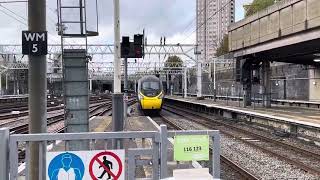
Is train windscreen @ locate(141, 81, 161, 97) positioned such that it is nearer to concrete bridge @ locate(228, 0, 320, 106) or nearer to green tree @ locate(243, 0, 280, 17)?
concrete bridge @ locate(228, 0, 320, 106)

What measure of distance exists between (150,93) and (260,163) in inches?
999

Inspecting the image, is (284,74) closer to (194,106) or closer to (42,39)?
(194,106)

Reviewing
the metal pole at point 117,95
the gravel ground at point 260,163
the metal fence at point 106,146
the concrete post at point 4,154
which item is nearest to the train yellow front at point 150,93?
the gravel ground at point 260,163

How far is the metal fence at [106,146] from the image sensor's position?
600cm

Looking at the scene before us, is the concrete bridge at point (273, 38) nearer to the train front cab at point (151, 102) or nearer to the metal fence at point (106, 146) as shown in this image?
the train front cab at point (151, 102)

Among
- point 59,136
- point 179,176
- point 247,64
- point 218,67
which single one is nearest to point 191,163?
point 179,176

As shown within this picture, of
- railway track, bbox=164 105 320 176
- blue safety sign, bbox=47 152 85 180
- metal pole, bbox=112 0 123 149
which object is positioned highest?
metal pole, bbox=112 0 123 149

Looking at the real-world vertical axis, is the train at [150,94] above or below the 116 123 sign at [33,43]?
below

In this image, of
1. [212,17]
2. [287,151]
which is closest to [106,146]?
[287,151]

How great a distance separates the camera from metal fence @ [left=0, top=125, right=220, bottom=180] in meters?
6.00

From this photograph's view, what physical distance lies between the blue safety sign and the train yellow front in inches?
1326

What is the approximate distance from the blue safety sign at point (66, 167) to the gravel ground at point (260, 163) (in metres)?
7.02

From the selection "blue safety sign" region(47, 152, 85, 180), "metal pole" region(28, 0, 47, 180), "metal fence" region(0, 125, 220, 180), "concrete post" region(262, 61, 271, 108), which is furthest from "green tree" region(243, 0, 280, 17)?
"blue safety sign" region(47, 152, 85, 180)

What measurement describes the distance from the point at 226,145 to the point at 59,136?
46.0 ft
